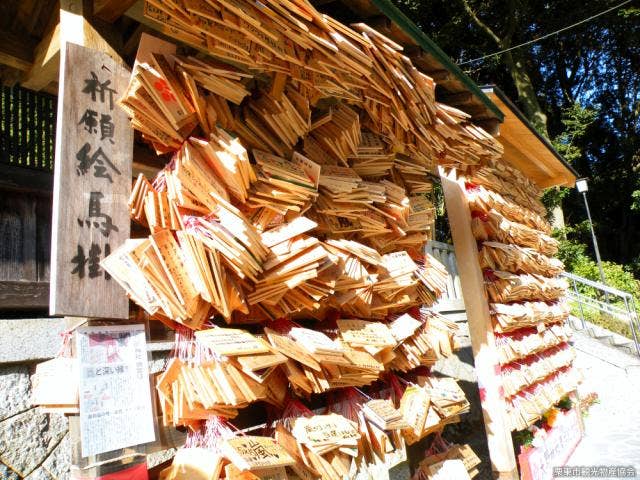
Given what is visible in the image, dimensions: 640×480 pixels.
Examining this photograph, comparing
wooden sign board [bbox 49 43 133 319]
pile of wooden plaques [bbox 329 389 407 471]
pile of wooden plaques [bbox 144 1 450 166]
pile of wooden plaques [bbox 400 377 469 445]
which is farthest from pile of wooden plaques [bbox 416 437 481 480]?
wooden sign board [bbox 49 43 133 319]

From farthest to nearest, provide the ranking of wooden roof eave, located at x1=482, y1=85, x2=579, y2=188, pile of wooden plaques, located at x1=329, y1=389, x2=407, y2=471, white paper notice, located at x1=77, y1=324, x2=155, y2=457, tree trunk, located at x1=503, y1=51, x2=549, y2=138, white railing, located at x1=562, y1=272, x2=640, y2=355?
tree trunk, located at x1=503, y1=51, x2=549, y2=138 < white railing, located at x1=562, y1=272, x2=640, y2=355 < wooden roof eave, located at x1=482, y1=85, x2=579, y2=188 < pile of wooden plaques, located at x1=329, y1=389, x2=407, y2=471 < white paper notice, located at x1=77, y1=324, x2=155, y2=457

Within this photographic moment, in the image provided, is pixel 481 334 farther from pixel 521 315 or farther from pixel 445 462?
pixel 445 462

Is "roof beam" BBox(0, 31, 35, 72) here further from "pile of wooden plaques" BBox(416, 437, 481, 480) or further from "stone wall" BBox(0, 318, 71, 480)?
"pile of wooden plaques" BBox(416, 437, 481, 480)

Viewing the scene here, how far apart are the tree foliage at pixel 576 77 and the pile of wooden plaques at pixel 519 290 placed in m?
11.7

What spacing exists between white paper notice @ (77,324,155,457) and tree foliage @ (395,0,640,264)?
58.8 feet

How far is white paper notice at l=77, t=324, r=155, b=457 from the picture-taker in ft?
4.99

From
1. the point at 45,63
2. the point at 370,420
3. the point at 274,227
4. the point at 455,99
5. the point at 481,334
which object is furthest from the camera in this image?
the point at 481,334

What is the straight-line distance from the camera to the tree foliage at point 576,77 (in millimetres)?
18578

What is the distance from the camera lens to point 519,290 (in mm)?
5121

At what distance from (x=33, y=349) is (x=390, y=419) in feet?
6.71

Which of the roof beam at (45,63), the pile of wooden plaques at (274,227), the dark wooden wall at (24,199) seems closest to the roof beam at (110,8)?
the pile of wooden plaques at (274,227)

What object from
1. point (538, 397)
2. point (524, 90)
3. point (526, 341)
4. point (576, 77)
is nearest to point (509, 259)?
point (526, 341)

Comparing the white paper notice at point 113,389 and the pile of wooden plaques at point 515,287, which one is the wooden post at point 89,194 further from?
the pile of wooden plaques at point 515,287

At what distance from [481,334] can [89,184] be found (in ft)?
12.1
